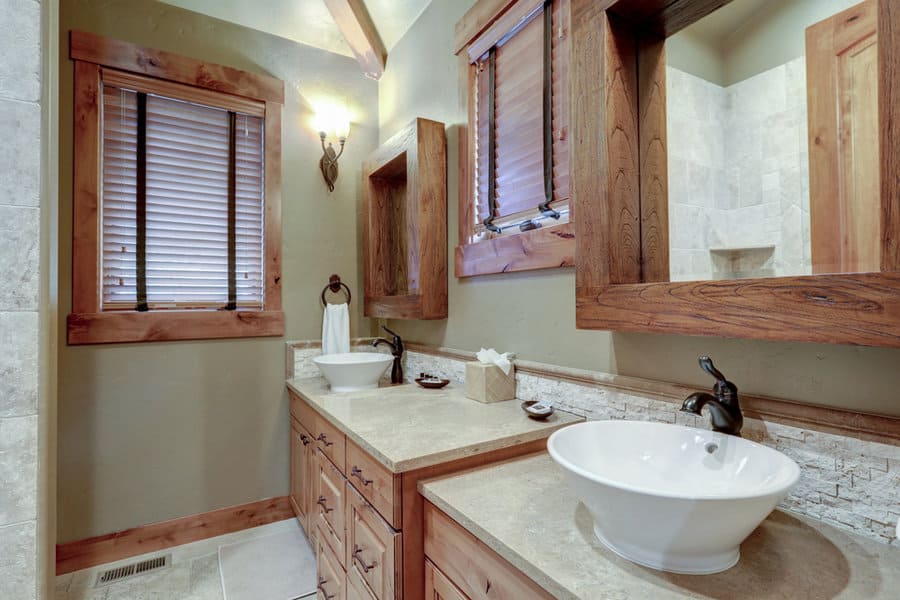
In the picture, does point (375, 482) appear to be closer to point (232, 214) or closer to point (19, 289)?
point (19, 289)

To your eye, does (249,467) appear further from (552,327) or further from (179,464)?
(552,327)

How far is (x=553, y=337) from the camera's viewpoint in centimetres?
154

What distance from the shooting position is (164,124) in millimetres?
2209

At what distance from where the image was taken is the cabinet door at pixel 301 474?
202 centimetres

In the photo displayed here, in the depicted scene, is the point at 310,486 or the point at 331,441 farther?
the point at 310,486

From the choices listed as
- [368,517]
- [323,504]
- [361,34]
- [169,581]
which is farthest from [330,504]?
[361,34]

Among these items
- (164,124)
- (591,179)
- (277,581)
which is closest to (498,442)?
(591,179)

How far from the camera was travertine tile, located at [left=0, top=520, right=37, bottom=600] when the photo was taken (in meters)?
1.13

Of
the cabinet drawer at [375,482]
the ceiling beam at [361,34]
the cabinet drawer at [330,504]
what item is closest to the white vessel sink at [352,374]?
the cabinet drawer at [330,504]

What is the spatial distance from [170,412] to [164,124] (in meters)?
1.49

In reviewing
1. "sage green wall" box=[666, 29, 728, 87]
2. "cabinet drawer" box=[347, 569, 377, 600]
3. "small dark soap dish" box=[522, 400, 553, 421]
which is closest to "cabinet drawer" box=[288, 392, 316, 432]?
"cabinet drawer" box=[347, 569, 377, 600]

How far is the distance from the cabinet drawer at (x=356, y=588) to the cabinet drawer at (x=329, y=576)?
62mm

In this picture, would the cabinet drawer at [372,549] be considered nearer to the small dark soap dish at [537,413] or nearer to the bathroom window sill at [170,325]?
the small dark soap dish at [537,413]

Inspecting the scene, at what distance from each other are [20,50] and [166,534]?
212 cm
